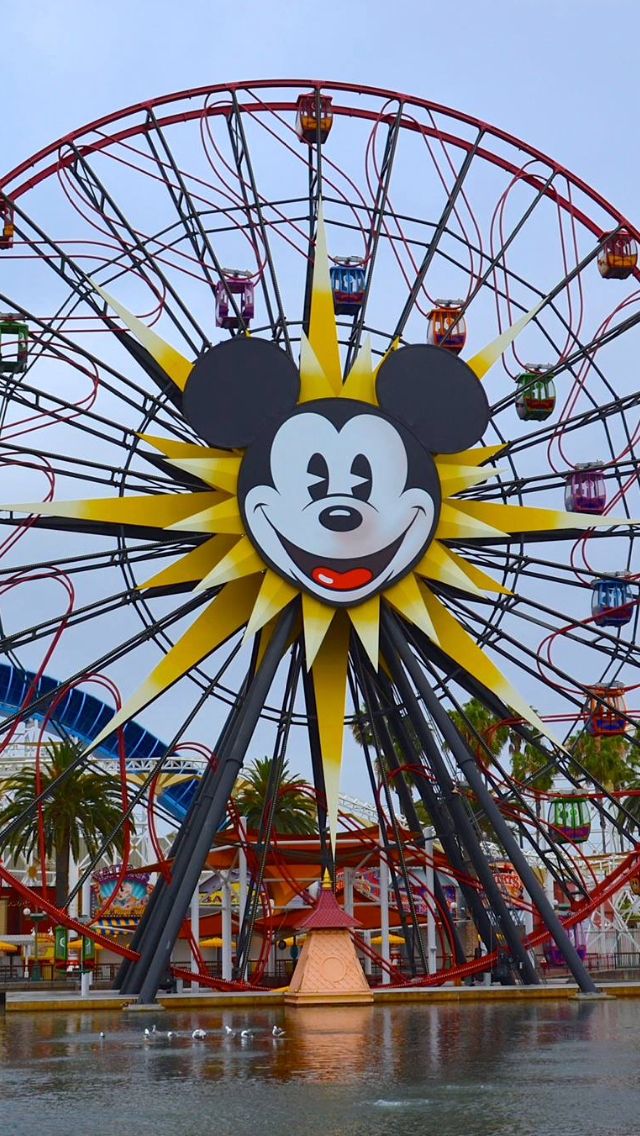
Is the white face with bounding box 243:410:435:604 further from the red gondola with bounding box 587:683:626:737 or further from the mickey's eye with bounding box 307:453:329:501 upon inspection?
the red gondola with bounding box 587:683:626:737

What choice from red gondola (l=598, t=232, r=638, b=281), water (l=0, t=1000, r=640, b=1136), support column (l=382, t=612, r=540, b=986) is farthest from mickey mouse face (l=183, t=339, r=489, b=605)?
water (l=0, t=1000, r=640, b=1136)

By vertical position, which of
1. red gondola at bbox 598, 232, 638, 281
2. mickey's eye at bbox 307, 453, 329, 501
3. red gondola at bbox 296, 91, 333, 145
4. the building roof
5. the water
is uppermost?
red gondola at bbox 296, 91, 333, 145

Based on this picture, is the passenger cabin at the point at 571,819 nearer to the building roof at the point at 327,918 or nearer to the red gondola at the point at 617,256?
the building roof at the point at 327,918

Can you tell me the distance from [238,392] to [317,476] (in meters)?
2.22

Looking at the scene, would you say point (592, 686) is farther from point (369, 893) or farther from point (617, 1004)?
point (369, 893)

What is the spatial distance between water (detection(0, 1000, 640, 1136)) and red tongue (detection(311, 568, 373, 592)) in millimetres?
7949

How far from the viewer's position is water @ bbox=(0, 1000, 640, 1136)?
14625mm

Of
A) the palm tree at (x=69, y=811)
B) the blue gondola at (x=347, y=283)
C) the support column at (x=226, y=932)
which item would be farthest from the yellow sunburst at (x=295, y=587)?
the palm tree at (x=69, y=811)

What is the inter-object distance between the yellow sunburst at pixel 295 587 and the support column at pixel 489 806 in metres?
0.75

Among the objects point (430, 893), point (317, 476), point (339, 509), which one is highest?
point (317, 476)

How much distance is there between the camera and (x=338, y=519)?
32.1 m

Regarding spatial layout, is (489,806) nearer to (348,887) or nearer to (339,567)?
(339,567)

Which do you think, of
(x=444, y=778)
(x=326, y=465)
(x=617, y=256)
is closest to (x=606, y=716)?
(x=444, y=778)

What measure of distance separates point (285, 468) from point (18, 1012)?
11.6m
